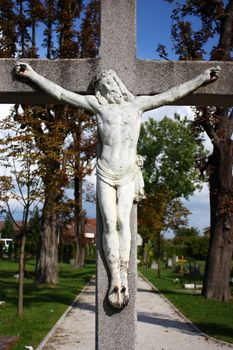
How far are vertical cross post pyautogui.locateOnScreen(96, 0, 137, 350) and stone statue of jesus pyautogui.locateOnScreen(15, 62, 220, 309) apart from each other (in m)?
0.10

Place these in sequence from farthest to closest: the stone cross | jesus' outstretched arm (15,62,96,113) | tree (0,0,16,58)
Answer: tree (0,0,16,58), the stone cross, jesus' outstretched arm (15,62,96,113)

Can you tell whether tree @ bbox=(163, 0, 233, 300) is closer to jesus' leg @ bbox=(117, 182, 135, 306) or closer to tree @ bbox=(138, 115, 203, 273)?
jesus' leg @ bbox=(117, 182, 135, 306)

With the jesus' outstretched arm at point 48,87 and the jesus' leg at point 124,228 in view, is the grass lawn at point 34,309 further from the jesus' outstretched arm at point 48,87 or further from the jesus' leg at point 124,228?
the jesus' outstretched arm at point 48,87

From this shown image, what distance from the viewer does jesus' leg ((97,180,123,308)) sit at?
5.04 meters

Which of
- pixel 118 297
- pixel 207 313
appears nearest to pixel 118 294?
pixel 118 297

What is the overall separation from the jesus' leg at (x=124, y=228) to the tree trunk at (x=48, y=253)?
56.9 feet

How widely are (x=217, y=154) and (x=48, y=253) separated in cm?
891

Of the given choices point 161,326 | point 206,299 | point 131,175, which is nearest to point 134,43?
point 131,175

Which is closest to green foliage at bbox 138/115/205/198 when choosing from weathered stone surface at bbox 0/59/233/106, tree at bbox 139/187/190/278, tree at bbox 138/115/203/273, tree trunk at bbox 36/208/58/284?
tree at bbox 138/115/203/273

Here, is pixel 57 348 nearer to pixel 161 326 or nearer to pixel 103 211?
pixel 161 326

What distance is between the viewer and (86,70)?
219 inches

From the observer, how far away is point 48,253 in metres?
22.8

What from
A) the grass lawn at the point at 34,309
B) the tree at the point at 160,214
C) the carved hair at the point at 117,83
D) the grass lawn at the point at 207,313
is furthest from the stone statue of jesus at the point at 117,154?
the tree at the point at 160,214

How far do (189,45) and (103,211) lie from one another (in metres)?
11.7
